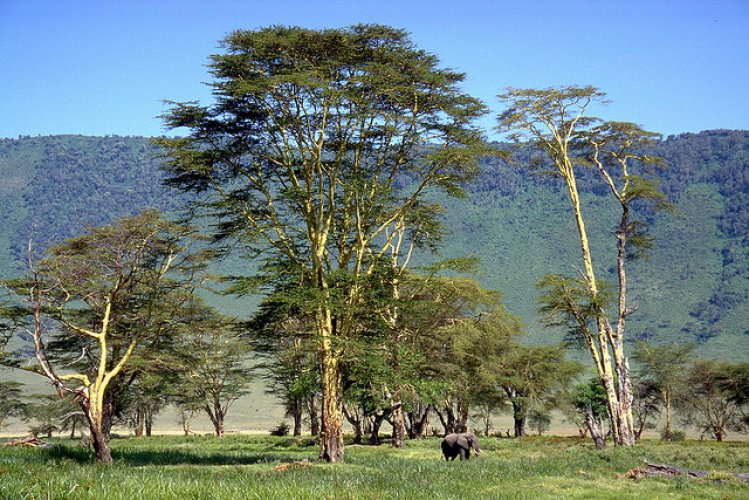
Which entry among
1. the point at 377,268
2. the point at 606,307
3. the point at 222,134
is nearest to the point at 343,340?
the point at 377,268

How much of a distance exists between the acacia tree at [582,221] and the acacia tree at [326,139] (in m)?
9.13

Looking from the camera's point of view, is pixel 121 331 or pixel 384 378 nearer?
pixel 384 378

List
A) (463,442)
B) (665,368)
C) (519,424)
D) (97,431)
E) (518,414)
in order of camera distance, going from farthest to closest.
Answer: (665,368) → (519,424) → (518,414) → (463,442) → (97,431)

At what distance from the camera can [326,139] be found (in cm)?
2858

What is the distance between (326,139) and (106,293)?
428 inches

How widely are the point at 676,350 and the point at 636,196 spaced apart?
42904 mm

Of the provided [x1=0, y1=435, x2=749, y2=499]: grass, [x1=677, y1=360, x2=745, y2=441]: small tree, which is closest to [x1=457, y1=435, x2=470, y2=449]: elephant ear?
[x1=0, y1=435, x2=749, y2=499]: grass

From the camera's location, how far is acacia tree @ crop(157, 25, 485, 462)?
25250mm

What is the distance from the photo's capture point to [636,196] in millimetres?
34938

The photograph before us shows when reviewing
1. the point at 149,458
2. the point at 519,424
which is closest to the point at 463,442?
the point at 149,458

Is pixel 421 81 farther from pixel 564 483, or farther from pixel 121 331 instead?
pixel 121 331

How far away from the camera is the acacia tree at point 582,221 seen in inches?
1302

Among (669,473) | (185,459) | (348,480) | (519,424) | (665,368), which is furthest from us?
(665,368)

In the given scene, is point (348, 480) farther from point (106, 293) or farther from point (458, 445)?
point (106, 293)
